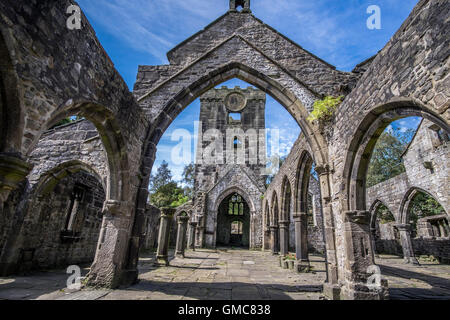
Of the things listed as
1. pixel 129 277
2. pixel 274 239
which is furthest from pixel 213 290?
pixel 274 239

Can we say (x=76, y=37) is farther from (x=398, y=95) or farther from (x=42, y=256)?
(x=42, y=256)

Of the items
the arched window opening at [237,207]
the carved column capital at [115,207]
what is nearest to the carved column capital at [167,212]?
the carved column capital at [115,207]

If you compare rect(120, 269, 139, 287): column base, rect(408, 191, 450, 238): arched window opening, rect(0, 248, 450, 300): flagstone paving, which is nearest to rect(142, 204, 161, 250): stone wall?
rect(0, 248, 450, 300): flagstone paving

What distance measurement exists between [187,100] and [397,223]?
40.9 ft

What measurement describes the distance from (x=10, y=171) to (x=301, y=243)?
306 inches

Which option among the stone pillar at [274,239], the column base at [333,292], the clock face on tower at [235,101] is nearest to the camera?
the column base at [333,292]

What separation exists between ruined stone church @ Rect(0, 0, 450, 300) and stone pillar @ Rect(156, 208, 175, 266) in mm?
55

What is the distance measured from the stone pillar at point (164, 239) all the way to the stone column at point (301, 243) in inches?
178

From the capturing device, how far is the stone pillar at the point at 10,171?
2162 millimetres

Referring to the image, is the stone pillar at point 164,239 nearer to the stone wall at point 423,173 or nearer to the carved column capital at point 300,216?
the carved column capital at point 300,216

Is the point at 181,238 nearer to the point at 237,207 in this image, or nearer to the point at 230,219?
the point at 230,219

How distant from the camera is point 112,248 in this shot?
4.62m

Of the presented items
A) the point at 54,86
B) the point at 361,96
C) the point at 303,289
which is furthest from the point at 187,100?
the point at 303,289

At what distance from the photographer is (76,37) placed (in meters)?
3.28
